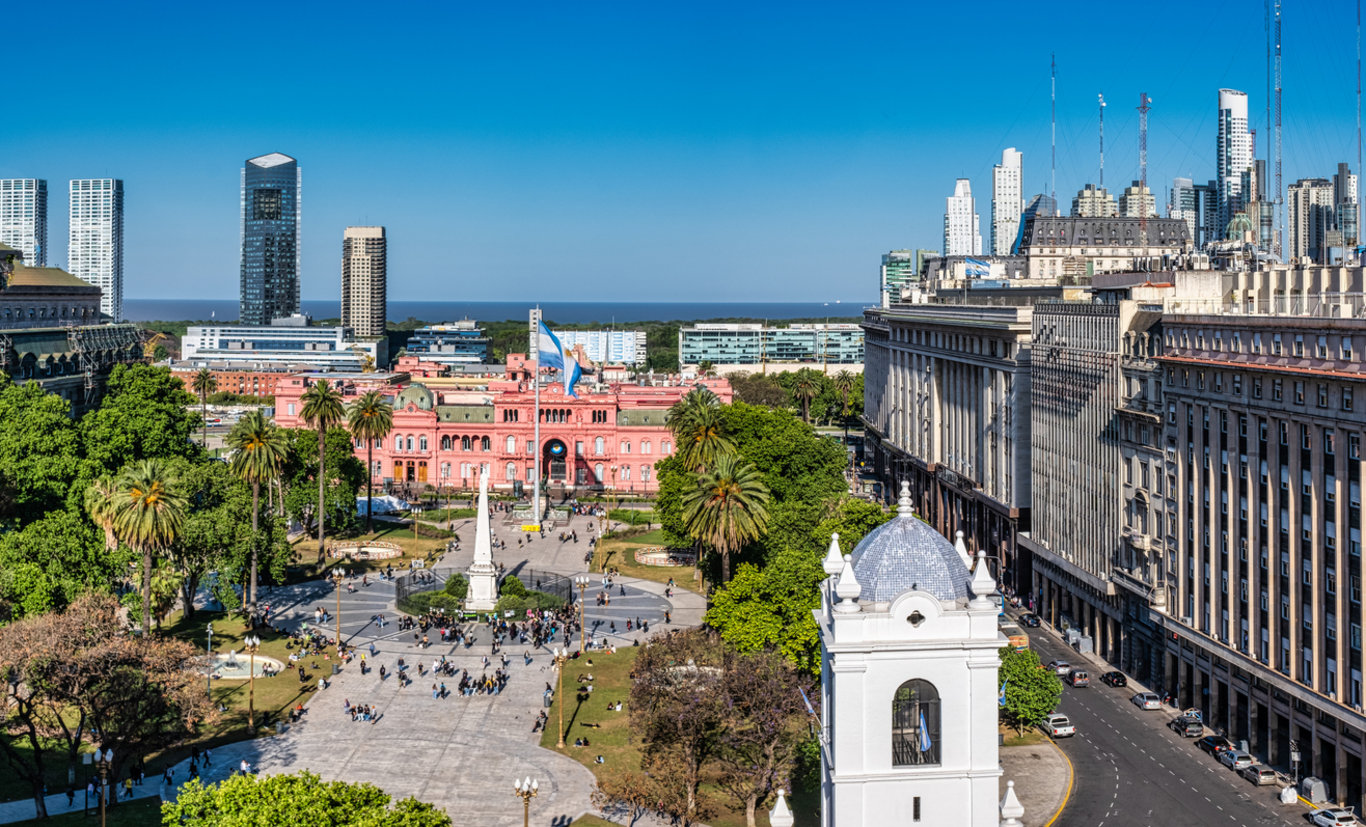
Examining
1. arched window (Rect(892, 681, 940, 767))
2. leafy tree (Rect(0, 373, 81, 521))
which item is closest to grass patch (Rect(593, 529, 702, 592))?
leafy tree (Rect(0, 373, 81, 521))

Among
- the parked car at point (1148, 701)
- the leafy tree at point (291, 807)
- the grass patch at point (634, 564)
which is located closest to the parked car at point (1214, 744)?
the parked car at point (1148, 701)

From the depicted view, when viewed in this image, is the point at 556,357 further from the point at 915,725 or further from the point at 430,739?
the point at 915,725

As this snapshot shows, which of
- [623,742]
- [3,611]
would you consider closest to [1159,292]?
[623,742]

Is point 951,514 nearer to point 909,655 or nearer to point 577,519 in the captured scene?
point 577,519

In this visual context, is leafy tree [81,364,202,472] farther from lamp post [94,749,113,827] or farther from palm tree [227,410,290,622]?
lamp post [94,749,113,827]

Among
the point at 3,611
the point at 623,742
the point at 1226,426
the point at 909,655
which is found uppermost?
the point at 1226,426

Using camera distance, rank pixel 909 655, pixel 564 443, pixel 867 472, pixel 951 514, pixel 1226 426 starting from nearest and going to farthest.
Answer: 1. pixel 909 655
2. pixel 1226 426
3. pixel 951 514
4. pixel 564 443
5. pixel 867 472
